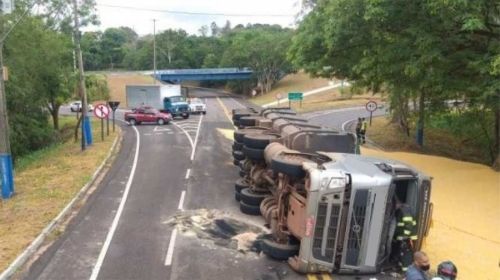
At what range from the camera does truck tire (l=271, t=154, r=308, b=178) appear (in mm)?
11039

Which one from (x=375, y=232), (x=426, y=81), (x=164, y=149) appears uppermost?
(x=426, y=81)

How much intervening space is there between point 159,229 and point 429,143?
2665 cm

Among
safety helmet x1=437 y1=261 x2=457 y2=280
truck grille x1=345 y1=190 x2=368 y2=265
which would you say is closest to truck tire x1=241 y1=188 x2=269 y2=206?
truck grille x1=345 y1=190 x2=368 y2=265

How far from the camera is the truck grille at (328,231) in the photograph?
33.5 ft

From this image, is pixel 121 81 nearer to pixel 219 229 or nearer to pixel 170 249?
pixel 219 229

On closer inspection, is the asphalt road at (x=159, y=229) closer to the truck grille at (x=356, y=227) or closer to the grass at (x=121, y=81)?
the truck grille at (x=356, y=227)

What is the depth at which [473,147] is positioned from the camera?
3431 centimetres

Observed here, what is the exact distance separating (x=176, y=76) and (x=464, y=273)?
97.5 meters

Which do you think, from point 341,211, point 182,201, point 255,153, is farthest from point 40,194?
point 341,211

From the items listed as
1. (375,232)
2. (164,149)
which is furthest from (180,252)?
(164,149)

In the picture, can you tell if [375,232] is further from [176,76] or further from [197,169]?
[176,76]

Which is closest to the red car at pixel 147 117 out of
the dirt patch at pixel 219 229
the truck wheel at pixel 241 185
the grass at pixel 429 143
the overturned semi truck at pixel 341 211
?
the grass at pixel 429 143

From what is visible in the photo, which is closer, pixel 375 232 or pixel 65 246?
pixel 375 232

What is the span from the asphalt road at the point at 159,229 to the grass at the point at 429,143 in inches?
497
